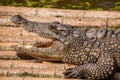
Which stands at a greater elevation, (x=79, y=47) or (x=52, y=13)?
(x=52, y=13)

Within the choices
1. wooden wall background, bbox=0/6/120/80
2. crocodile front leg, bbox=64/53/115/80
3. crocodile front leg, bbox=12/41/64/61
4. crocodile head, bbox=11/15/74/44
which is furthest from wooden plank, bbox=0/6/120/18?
crocodile front leg, bbox=64/53/115/80

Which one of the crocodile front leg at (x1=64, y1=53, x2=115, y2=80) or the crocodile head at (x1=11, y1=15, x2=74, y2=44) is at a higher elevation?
the crocodile head at (x1=11, y1=15, x2=74, y2=44)

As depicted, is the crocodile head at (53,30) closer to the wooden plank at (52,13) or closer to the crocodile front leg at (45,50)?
the crocodile front leg at (45,50)

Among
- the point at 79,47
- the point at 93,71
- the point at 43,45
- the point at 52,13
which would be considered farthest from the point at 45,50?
the point at 52,13

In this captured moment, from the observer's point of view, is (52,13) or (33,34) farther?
(52,13)

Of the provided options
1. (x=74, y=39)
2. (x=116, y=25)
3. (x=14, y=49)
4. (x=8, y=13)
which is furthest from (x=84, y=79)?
(x=8, y=13)

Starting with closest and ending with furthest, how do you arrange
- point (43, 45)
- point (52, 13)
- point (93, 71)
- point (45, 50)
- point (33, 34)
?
1. point (93, 71)
2. point (45, 50)
3. point (43, 45)
4. point (33, 34)
5. point (52, 13)

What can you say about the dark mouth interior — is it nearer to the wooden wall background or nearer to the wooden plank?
the wooden wall background

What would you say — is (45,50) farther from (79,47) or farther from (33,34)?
(33,34)

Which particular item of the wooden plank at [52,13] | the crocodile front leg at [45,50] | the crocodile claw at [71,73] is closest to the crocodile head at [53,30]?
the crocodile front leg at [45,50]
